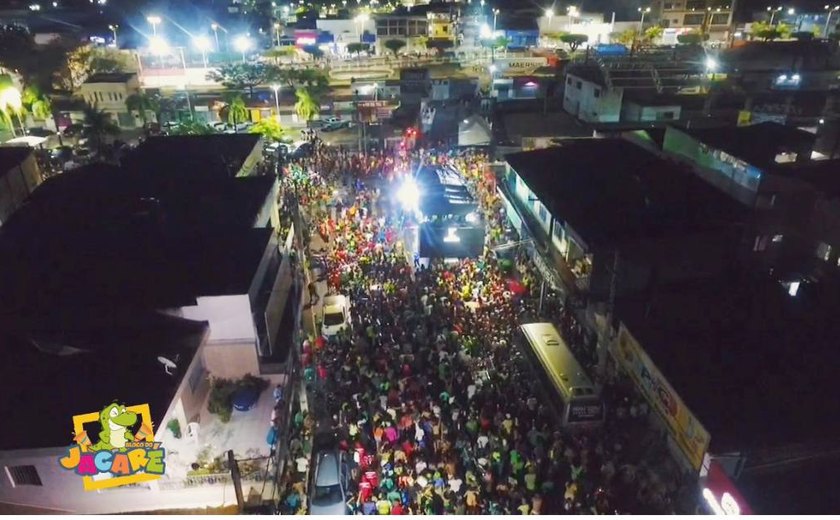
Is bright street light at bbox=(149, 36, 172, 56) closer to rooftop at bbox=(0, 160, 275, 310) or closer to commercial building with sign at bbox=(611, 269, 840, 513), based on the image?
rooftop at bbox=(0, 160, 275, 310)

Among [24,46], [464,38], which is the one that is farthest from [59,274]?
[464,38]

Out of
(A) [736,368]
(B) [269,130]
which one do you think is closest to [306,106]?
(B) [269,130]

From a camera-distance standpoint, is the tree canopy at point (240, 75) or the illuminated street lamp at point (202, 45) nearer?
the tree canopy at point (240, 75)

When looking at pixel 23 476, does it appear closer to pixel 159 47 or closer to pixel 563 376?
pixel 563 376

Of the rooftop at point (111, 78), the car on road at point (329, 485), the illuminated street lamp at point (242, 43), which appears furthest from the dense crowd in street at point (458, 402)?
the illuminated street lamp at point (242, 43)

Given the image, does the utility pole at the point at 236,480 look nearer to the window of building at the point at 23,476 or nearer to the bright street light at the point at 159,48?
the window of building at the point at 23,476

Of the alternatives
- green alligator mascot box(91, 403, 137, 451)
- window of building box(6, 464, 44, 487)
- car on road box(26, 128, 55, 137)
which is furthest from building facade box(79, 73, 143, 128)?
green alligator mascot box(91, 403, 137, 451)
